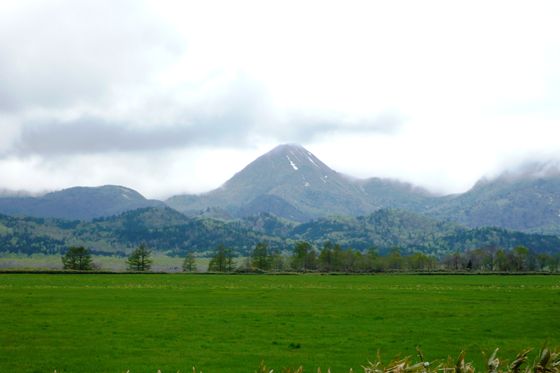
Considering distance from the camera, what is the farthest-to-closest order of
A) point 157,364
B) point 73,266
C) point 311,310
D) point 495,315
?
1. point 73,266
2. point 311,310
3. point 495,315
4. point 157,364

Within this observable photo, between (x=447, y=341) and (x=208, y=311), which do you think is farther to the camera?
(x=208, y=311)

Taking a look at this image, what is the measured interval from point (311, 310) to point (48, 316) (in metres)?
25.8

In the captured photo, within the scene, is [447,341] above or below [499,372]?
below

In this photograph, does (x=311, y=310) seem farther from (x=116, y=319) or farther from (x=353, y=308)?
(x=116, y=319)

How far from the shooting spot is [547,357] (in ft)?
21.6

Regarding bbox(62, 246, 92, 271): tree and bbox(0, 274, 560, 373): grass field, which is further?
bbox(62, 246, 92, 271): tree

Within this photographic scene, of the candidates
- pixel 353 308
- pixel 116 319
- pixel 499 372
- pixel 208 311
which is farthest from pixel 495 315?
pixel 499 372

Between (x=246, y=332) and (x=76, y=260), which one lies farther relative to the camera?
(x=76, y=260)

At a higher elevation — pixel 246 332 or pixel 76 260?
pixel 246 332

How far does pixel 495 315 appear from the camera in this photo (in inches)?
2036

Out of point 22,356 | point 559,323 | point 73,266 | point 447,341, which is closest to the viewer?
point 22,356

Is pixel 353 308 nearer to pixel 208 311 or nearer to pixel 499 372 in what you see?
pixel 208 311

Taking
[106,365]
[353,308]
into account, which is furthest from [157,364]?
[353,308]

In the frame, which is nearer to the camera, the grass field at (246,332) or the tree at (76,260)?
the grass field at (246,332)
